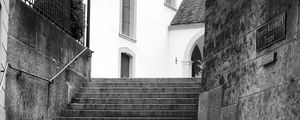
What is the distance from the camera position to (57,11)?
11.2 m

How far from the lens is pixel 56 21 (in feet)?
36.4

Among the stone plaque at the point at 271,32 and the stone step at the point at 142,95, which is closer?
the stone plaque at the point at 271,32

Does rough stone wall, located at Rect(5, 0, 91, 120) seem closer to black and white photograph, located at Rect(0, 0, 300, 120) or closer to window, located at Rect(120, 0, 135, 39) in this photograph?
black and white photograph, located at Rect(0, 0, 300, 120)

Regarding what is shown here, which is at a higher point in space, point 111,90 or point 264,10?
point 264,10

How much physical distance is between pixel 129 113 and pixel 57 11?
2515mm

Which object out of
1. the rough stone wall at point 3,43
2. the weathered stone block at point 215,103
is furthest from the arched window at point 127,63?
the rough stone wall at point 3,43

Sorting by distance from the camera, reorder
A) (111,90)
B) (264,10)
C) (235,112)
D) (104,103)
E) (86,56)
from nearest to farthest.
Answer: (264,10), (235,112), (104,103), (111,90), (86,56)

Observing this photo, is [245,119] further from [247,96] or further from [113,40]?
[113,40]

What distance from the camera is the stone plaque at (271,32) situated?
6.22 meters

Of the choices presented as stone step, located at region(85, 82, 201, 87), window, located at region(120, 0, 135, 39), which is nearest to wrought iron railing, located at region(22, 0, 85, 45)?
stone step, located at region(85, 82, 201, 87)

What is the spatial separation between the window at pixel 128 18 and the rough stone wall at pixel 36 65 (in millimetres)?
10462

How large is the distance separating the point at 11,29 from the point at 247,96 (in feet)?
11.6

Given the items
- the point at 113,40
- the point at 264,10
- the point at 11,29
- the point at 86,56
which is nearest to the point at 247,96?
the point at 264,10

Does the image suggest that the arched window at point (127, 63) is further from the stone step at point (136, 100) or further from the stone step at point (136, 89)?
the stone step at point (136, 100)
